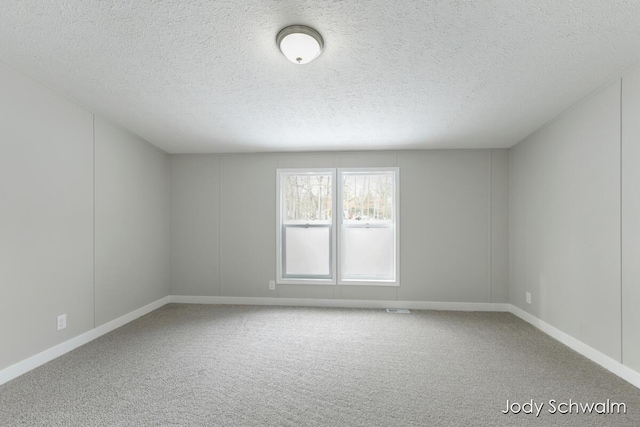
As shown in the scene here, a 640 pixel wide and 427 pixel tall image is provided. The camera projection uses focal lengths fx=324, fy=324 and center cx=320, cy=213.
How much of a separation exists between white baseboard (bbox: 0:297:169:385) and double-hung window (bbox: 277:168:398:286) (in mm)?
1963

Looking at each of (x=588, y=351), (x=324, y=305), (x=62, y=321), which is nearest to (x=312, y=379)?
(x=324, y=305)

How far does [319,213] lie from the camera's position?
15.8 ft

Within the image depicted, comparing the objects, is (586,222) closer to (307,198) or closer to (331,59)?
(331,59)

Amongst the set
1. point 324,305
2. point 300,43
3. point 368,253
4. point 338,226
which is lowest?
point 324,305

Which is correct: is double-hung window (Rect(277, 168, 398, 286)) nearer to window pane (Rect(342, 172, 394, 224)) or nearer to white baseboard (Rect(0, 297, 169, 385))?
window pane (Rect(342, 172, 394, 224))

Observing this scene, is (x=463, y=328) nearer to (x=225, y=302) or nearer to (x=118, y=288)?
(x=225, y=302)

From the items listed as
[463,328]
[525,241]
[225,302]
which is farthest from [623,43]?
[225,302]

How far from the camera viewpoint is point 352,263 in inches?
188

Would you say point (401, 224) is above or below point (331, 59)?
below

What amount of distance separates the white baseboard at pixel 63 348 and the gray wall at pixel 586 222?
4594 mm

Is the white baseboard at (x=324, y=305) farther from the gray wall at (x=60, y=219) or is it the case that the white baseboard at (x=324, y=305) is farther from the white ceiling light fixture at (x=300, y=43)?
the white ceiling light fixture at (x=300, y=43)

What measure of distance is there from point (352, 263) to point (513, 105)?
280 cm

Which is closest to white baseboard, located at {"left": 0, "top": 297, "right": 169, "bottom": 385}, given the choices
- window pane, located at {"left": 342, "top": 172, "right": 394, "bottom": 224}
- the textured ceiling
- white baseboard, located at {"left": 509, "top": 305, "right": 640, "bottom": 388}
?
the textured ceiling

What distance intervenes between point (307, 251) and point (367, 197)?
3.92ft
